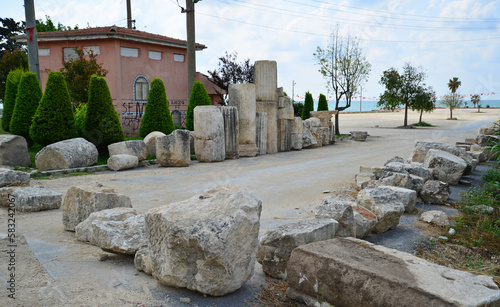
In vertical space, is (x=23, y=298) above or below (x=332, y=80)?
below

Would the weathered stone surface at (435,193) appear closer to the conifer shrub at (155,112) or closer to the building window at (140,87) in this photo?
the conifer shrub at (155,112)

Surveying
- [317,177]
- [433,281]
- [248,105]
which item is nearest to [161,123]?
[248,105]

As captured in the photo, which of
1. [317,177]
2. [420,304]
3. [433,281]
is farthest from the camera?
[317,177]

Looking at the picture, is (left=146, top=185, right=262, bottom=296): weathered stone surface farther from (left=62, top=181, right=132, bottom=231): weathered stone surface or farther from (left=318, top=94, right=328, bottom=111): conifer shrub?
(left=318, top=94, right=328, bottom=111): conifer shrub

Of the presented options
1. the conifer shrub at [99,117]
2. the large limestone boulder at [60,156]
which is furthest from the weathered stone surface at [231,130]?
the large limestone boulder at [60,156]

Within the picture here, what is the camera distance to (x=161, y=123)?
14.5m

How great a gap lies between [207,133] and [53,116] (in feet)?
15.3

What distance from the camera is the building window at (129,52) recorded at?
20.8 meters

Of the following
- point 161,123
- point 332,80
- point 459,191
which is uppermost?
point 332,80

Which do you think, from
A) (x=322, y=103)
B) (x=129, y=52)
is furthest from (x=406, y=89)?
(x=129, y=52)

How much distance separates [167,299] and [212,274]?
0.48m

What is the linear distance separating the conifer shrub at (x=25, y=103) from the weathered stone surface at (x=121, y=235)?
10038mm

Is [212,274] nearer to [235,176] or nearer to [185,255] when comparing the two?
[185,255]

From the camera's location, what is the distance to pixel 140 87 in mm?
21703
